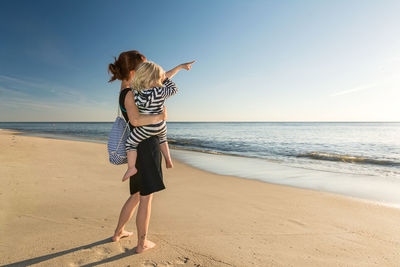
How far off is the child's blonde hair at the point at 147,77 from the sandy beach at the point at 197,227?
1701 mm

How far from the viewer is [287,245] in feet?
8.27

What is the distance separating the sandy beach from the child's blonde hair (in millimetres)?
1701

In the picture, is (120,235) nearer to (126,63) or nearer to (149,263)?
(149,263)

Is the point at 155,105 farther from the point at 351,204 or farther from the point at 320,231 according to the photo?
the point at 351,204

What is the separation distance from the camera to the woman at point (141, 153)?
6.69 ft

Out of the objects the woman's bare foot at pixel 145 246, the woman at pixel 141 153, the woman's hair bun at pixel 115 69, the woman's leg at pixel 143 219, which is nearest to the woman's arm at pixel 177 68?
the woman at pixel 141 153

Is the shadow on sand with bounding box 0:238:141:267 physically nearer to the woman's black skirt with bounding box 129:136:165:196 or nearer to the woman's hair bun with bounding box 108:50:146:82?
the woman's black skirt with bounding box 129:136:165:196

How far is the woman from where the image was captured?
80.3 inches

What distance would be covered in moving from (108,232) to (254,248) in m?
1.76

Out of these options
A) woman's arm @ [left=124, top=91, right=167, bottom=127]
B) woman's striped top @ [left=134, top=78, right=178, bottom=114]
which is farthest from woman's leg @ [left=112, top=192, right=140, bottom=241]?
woman's striped top @ [left=134, top=78, right=178, bottom=114]

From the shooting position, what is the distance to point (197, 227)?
2.92 metres

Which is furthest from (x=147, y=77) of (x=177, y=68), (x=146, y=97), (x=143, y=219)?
(x=143, y=219)

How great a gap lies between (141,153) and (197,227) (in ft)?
4.76

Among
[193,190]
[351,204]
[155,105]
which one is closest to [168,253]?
[155,105]
